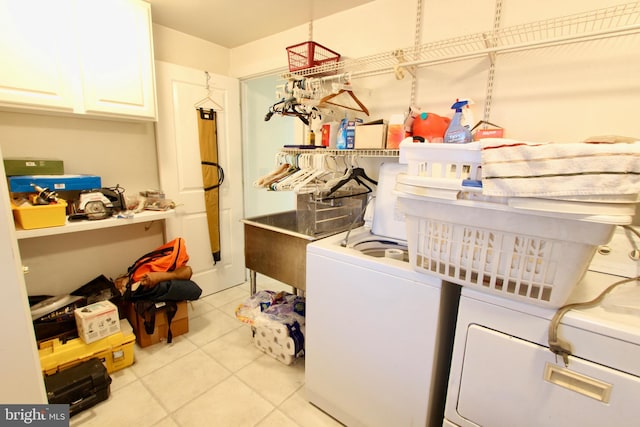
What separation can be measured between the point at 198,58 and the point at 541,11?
2.60m

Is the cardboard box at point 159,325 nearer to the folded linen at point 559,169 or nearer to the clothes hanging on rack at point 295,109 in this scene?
the clothes hanging on rack at point 295,109

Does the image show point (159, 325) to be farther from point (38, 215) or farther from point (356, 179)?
point (356, 179)

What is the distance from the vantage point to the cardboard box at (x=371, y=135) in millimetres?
1645

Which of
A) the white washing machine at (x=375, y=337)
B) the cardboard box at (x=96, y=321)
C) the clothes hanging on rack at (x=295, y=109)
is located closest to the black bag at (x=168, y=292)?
the cardboard box at (x=96, y=321)

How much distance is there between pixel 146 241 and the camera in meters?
2.60

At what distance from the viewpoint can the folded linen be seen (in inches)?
24.8

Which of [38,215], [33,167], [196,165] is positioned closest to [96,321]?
[38,215]

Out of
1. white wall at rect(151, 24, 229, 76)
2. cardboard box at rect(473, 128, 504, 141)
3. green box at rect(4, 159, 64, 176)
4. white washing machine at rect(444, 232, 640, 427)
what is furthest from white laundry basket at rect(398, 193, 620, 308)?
white wall at rect(151, 24, 229, 76)

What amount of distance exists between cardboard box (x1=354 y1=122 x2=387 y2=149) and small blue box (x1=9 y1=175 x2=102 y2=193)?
1.81m

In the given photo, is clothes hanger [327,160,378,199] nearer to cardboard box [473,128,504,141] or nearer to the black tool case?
cardboard box [473,128,504,141]

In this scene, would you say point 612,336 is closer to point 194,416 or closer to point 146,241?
point 194,416

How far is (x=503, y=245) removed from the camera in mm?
855

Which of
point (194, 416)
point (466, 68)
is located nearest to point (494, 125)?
point (466, 68)

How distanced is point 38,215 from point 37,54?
922 mm
